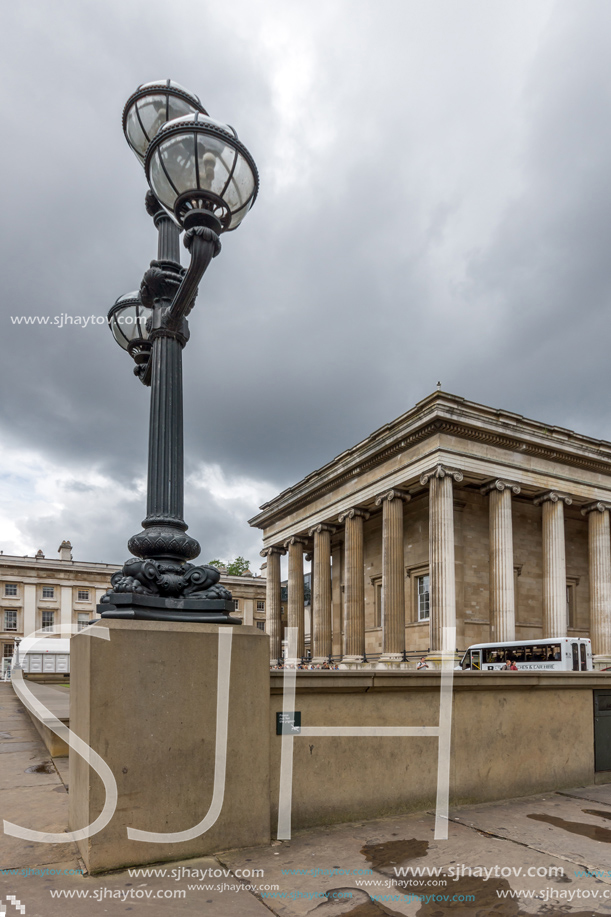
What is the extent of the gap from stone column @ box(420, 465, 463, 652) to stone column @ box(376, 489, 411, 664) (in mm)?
2928

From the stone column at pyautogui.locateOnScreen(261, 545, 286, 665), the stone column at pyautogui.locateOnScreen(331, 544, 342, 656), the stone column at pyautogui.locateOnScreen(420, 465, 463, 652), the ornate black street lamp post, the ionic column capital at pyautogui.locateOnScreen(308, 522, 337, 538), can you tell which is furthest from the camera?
the stone column at pyautogui.locateOnScreen(261, 545, 286, 665)

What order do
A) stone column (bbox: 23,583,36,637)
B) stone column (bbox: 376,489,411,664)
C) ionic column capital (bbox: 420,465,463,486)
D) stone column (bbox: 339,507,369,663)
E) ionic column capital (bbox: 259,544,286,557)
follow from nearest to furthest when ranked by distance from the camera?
ionic column capital (bbox: 420,465,463,486), stone column (bbox: 376,489,411,664), stone column (bbox: 339,507,369,663), ionic column capital (bbox: 259,544,286,557), stone column (bbox: 23,583,36,637)

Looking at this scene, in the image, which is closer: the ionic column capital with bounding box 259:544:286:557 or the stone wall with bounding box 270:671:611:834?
the stone wall with bounding box 270:671:611:834

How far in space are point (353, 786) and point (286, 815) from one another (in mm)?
717

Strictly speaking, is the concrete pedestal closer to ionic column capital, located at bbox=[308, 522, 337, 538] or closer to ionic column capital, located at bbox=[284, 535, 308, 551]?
ionic column capital, located at bbox=[308, 522, 337, 538]

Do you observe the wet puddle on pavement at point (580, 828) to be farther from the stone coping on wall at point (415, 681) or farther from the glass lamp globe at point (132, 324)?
the glass lamp globe at point (132, 324)

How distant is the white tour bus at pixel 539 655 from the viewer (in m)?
27.5

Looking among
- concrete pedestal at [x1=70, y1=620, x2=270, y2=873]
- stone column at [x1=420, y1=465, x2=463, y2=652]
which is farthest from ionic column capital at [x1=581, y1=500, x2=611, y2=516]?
concrete pedestal at [x1=70, y1=620, x2=270, y2=873]

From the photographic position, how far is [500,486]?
31391mm

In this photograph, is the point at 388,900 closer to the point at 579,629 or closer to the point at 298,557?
the point at 579,629

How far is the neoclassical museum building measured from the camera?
98.4 ft

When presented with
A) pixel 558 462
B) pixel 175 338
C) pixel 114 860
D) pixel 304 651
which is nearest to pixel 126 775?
pixel 114 860

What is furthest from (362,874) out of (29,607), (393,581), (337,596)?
(29,607)

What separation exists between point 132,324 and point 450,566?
24.8 metres
